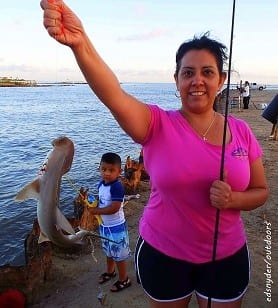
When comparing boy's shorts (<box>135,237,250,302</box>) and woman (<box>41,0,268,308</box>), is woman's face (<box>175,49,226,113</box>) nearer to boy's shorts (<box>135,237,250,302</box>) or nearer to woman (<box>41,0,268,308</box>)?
woman (<box>41,0,268,308</box>)

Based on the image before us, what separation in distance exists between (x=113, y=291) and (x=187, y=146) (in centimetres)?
333

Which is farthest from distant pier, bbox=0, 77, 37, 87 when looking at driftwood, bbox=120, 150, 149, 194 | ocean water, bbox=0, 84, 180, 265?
driftwood, bbox=120, 150, 149, 194

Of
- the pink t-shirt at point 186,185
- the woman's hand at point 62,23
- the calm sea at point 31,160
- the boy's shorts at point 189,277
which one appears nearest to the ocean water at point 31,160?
the calm sea at point 31,160

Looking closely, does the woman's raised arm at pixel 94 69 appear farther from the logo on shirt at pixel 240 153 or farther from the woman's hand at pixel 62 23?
the logo on shirt at pixel 240 153

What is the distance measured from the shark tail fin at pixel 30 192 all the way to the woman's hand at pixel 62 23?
1619 millimetres

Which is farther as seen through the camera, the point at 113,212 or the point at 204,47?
the point at 113,212

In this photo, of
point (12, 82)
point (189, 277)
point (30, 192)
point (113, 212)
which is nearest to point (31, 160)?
point (113, 212)

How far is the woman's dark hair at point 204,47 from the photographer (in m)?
2.55

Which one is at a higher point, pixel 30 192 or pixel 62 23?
pixel 62 23

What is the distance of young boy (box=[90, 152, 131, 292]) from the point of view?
4.74 m

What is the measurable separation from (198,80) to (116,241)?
9.84 feet

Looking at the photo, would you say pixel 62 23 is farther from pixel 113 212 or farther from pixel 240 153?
pixel 113 212

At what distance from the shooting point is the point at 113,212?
4707mm

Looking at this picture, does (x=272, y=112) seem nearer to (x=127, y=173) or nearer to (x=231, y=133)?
(x=231, y=133)
